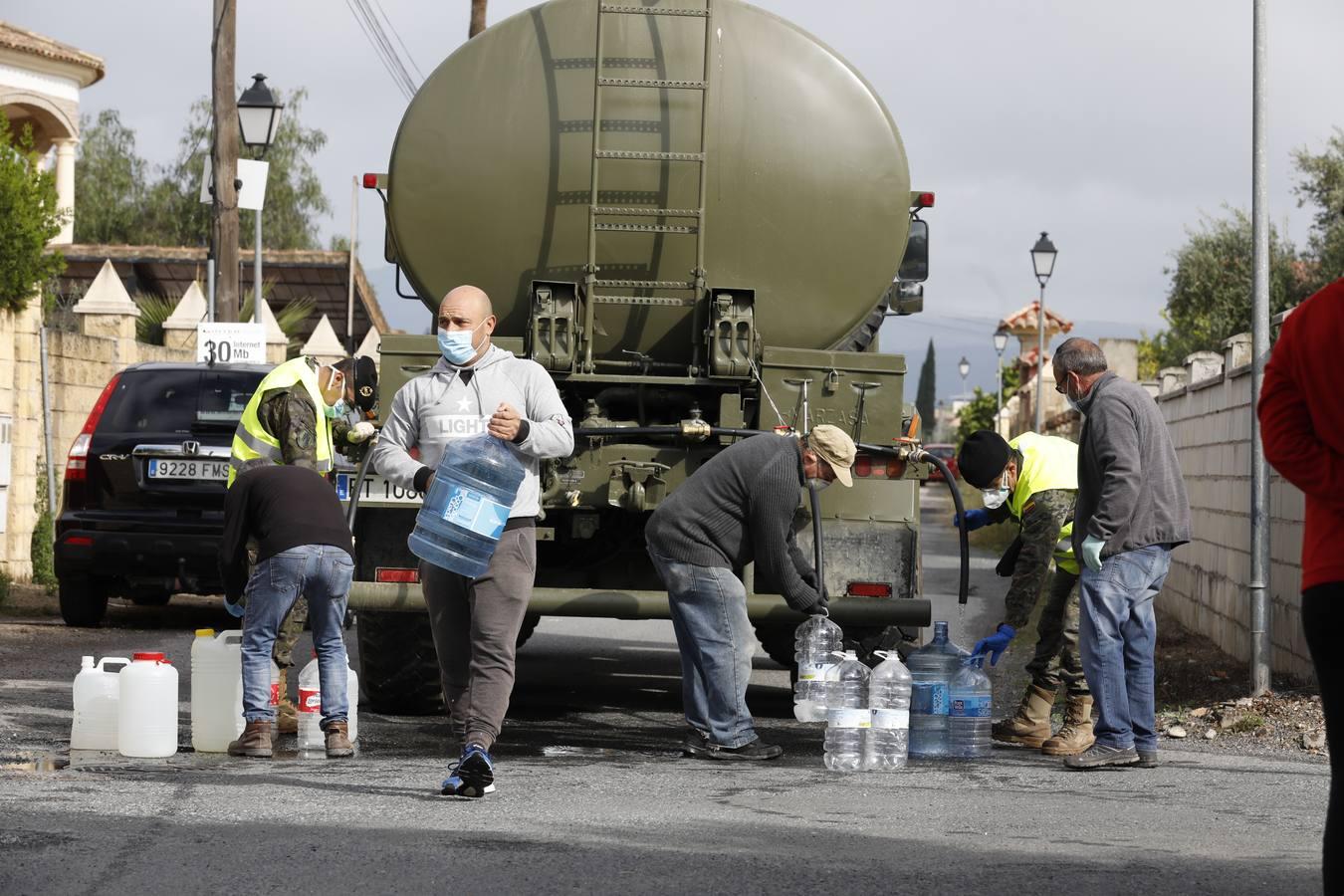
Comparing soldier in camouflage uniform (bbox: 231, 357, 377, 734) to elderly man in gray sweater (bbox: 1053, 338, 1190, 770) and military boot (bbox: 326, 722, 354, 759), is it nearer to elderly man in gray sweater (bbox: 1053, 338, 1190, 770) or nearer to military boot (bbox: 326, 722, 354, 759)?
military boot (bbox: 326, 722, 354, 759)

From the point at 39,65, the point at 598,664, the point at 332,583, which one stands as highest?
the point at 39,65

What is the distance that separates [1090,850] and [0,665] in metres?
7.22

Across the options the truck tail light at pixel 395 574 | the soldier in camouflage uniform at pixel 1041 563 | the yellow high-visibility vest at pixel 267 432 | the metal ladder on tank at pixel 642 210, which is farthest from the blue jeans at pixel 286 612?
the soldier in camouflage uniform at pixel 1041 563

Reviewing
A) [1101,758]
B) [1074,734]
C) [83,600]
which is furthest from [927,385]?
[1101,758]

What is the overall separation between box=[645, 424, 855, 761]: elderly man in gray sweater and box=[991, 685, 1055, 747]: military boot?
1.38 m

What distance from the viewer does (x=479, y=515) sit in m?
6.82

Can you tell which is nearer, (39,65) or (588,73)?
(588,73)

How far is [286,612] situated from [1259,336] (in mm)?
5416

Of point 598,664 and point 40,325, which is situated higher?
point 40,325

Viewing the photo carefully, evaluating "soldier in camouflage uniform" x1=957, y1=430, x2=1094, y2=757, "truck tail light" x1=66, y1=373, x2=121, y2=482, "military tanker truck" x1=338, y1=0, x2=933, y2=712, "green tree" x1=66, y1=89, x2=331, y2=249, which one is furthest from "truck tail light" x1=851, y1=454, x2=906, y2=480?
"green tree" x1=66, y1=89, x2=331, y2=249

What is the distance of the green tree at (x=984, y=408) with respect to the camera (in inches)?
1850

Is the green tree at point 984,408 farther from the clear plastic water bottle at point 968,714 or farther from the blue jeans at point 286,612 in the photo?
the blue jeans at point 286,612

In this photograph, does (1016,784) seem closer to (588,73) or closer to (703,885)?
(703,885)

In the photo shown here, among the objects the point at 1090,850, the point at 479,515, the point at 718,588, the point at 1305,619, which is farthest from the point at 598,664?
the point at 1305,619
